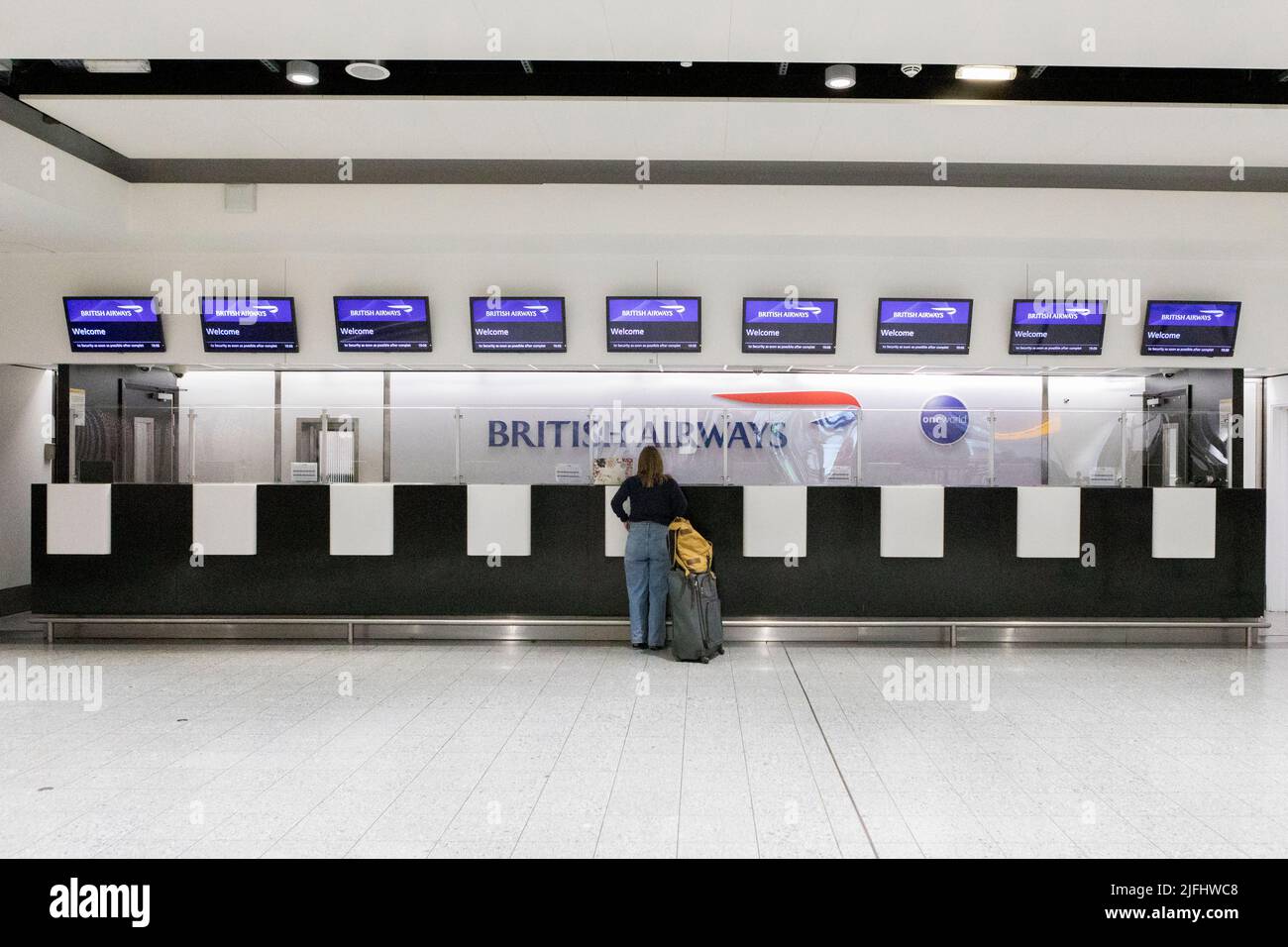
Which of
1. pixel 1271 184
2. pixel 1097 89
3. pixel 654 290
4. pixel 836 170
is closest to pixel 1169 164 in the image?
pixel 1271 184

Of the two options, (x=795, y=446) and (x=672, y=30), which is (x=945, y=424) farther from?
(x=672, y=30)

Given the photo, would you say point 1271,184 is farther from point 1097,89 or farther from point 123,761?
point 123,761

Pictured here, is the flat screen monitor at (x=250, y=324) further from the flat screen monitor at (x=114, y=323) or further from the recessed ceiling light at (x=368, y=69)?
the recessed ceiling light at (x=368, y=69)

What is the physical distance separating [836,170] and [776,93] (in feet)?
5.13

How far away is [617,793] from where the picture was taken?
3.40 m

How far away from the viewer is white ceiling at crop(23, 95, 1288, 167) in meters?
5.29

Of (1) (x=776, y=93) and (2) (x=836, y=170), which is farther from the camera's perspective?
(2) (x=836, y=170)

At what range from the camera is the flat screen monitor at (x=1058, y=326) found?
23.3ft

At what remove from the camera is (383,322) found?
7.25 meters

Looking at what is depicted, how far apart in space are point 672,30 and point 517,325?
321cm

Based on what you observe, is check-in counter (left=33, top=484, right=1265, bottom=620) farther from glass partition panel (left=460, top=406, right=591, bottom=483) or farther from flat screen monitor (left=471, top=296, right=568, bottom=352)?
flat screen monitor (left=471, top=296, right=568, bottom=352)

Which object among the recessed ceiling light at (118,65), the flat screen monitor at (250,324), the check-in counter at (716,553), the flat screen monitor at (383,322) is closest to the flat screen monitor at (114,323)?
the flat screen monitor at (250,324)

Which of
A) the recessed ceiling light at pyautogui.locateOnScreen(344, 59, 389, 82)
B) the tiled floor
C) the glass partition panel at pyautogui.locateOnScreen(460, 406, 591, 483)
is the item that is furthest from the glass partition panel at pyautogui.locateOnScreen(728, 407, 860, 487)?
the recessed ceiling light at pyautogui.locateOnScreen(344, 59, 389, 82)

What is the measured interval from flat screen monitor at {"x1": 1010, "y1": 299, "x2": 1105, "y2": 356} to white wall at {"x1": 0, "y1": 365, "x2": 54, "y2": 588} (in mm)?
9132
